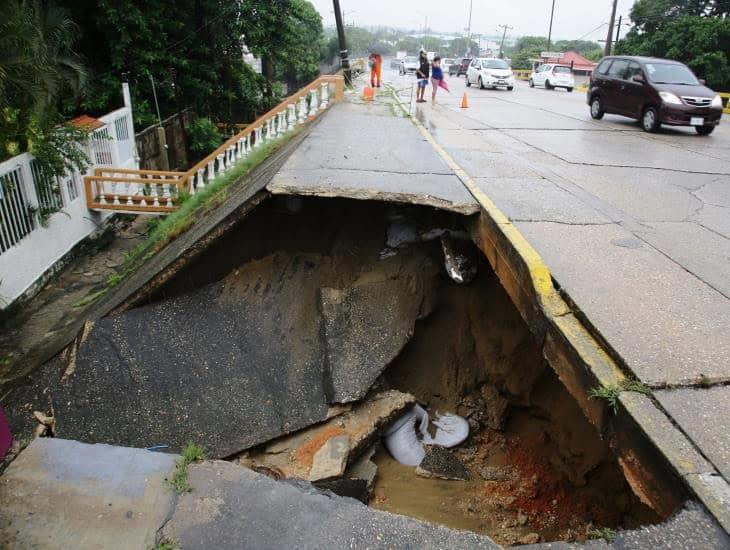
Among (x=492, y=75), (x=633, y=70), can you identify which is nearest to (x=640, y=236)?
(x=633, y=70)

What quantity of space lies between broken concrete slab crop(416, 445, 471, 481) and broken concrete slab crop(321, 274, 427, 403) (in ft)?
2.88

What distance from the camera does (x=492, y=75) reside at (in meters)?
25.8

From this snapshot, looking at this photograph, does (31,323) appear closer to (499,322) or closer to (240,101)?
(499,322)

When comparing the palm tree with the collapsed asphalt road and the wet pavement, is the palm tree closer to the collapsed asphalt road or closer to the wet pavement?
the collapsed asphalt road

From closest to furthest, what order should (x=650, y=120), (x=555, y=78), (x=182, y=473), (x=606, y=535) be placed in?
(x=606, y=535) < (x=182, y=473) < (x=650, y=120) < (x=555, y=78)

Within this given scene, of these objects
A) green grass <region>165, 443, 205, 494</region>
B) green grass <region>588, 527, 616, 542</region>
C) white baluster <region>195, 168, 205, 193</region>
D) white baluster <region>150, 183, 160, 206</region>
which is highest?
green grass <region>588, 527, 616, 542</region>

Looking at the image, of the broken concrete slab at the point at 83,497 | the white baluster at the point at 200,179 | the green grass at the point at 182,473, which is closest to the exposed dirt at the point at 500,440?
the green grass at the point at 182,473

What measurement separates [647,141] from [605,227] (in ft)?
22.8

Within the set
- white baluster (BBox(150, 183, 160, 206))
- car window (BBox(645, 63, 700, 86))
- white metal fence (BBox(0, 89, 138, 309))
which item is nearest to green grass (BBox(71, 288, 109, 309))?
white metal fence (BBox(0, 89, 138, 309))

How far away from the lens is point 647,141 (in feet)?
34.9

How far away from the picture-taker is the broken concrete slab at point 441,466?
4895 mm

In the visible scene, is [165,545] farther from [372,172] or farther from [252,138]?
[252,138]

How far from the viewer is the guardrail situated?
36.1 ft

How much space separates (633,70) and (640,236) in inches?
385
